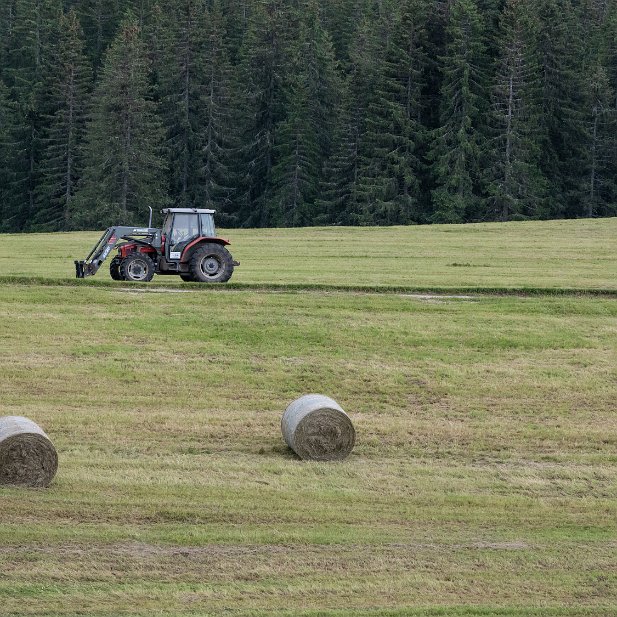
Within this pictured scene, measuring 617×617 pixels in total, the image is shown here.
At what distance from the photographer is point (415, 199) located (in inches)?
3061

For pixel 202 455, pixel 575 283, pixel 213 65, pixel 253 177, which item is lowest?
pixel 202 455

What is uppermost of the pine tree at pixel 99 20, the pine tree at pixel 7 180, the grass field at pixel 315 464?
the pine tree at pixel 99 20

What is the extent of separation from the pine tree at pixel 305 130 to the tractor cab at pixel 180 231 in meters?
Result: 51.6

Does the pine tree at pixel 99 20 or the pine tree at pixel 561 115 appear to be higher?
the pine tree at pixel 99 20

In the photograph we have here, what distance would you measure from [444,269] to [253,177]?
52152 millimetres

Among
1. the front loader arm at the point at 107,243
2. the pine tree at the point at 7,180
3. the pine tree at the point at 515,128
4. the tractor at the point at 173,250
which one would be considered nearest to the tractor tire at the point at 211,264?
the tractor at the point at 173,250

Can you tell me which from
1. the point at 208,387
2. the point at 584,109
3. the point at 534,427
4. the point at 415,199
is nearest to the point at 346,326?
the point at 208,387

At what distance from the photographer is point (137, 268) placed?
99.1ft

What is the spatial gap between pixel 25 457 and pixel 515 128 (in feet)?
217

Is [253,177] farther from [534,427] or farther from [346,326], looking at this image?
[534,427]

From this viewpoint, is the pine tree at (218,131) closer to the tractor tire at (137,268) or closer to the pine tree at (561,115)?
the pine tree at (561,115)

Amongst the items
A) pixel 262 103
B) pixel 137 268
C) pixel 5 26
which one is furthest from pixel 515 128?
pixel 5 26

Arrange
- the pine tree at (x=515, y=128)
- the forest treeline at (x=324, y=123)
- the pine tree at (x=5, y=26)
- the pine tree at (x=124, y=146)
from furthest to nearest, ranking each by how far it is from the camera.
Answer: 1. the pine tree at (x=5, y=26)
2. the pine tree at (x=124, y=146)
3. the forest treeline at (x=324, y=123)
4. the pine tree at (x=515, y=128)

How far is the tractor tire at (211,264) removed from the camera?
2994 centimetres
